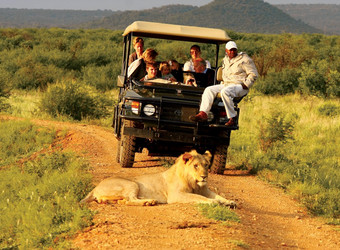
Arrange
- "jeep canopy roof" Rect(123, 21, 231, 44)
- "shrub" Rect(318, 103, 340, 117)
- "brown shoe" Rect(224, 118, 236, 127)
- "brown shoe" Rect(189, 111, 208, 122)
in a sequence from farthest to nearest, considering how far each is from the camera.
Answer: "shrub" Rect(318, 103, 340, 117)
"jeep canopy roof" Rect(123, 21, 231, 44)
"brown shoe" Rect(224, 118, 236, 127)
"brown shoe" Rect(189, 111, 208, 122)

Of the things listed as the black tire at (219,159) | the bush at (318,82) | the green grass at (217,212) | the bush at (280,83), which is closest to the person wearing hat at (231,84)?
the black tire at (219,159)

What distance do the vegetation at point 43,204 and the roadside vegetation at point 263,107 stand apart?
5 centimetres

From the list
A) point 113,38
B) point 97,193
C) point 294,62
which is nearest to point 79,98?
point 97,193

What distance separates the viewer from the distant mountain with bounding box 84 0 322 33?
162 metres

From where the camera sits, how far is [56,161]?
9.54m

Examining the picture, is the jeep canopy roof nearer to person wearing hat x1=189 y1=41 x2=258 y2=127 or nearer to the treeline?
person wearing hat x1=189 y1=41 x2=258 y2=127

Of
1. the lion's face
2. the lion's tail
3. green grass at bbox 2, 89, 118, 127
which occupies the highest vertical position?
the lion's face

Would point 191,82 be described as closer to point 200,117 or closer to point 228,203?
point 200,117

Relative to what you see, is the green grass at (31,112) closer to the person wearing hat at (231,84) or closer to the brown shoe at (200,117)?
the person wearing hat at (231,84)

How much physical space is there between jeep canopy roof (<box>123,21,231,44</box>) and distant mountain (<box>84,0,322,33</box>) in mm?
146647

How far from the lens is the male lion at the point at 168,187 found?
22.1ft

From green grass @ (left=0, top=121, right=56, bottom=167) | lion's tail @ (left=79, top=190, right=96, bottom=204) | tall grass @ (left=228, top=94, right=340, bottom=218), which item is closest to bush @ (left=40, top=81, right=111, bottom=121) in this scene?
green grass @ (left=0, top=121, right=56, bottom=167)

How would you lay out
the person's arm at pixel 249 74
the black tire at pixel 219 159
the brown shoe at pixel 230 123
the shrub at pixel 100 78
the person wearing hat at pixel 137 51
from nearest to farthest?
1. the brown shoe at pixel 230 123
2. the person's arm at pixel 249 74
3. the black tire at pixel 219 159
4. the person wearing hat at pixel 137 51
5. the shrub at pixel 100 78

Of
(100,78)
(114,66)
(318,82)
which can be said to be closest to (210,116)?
(318,82)
